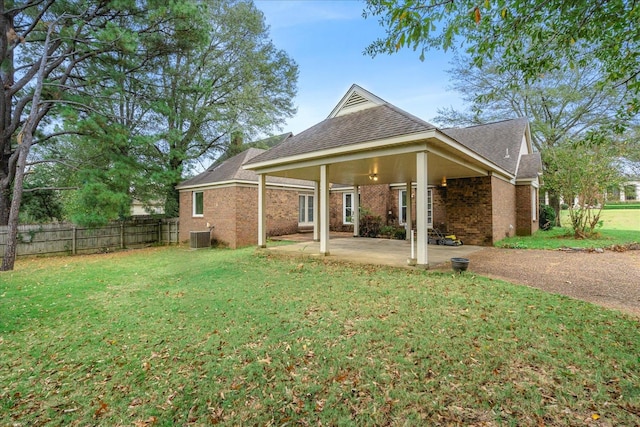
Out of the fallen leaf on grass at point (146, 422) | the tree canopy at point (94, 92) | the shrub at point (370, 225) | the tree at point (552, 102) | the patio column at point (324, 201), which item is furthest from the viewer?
the tree at point (552, 102)

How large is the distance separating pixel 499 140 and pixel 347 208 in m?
9.03

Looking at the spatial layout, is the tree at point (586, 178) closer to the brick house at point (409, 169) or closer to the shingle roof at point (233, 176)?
the brick house at point (409, 169)

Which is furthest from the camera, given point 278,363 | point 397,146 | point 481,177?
point 481,177

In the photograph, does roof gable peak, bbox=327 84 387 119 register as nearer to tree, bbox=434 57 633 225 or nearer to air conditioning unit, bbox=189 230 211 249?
air conditioning unit, bbox=189 230 211 249

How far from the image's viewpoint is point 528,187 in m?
14.8

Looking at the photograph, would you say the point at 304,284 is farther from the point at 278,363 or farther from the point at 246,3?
the point at 246,3

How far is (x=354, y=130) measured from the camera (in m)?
8.66

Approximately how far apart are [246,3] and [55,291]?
1812 cm

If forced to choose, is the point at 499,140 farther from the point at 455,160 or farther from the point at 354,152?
the point at 354,152

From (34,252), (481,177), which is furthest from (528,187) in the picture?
(34,252)

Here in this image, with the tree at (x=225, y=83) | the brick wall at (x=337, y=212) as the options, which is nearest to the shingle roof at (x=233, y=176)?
the tree at (x=225, y=83)

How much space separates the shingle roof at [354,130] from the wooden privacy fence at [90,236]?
28.7 feet

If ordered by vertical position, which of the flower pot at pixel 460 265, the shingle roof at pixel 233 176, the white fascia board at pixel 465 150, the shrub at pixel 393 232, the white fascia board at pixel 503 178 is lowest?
the flower pot at pixel 460 265

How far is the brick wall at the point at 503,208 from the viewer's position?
38.6 feet
